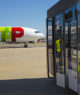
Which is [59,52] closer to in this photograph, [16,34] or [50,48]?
[50,48]

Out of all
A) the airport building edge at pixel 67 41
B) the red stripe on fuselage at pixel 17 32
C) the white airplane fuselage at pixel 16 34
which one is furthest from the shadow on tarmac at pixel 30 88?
the white airplane fuselage at pixel 16 34

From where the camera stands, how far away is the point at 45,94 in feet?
18.7

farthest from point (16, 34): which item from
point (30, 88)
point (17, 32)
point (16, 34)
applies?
point (30, 88)

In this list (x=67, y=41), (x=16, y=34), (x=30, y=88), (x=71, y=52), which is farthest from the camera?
(x=16, y=34)

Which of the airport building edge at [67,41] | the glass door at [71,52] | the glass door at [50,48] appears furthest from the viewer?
the glass door at [50,48]

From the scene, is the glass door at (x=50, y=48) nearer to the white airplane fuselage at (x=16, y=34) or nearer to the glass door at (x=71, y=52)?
the glass door at (x=71, y=52)

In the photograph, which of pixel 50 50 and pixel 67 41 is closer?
pixel 67 41

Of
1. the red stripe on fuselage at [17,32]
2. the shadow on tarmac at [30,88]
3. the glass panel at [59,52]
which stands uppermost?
the red stripe on fuselage at [17,32]

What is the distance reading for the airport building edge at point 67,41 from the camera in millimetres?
4859

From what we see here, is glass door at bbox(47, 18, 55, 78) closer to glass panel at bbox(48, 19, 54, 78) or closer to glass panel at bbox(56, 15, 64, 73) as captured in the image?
glass panel at bbox(48, 19, 54, 78)

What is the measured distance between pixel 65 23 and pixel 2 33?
1171 inches

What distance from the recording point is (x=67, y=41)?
5.70 metres

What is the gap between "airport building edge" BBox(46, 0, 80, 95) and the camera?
15.9 ft

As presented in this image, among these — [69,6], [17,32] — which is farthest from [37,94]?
[17,32]
